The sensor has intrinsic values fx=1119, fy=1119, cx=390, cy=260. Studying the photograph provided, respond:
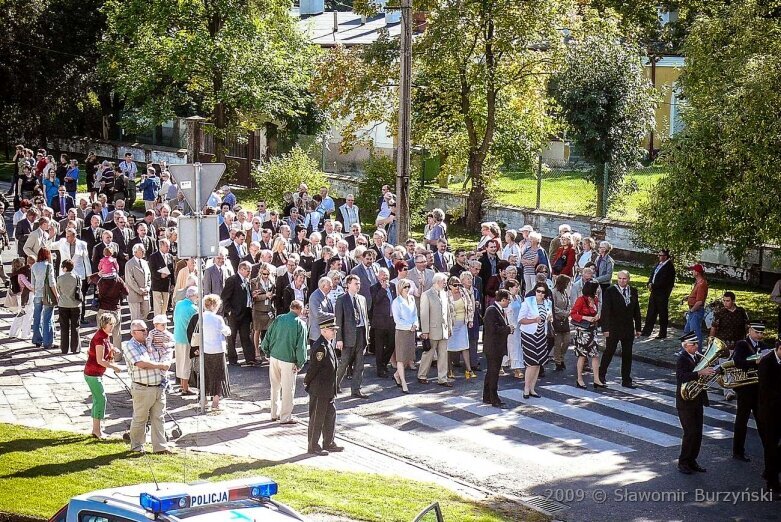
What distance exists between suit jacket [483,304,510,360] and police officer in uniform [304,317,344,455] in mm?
3120

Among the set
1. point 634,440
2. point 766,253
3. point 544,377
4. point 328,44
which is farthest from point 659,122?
point 634,440

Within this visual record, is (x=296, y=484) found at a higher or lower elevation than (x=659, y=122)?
lower

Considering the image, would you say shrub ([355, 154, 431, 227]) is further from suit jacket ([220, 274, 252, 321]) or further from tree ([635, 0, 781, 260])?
suit jacket ([220, 274, 252, 321])

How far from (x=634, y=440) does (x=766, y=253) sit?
12.1 meters

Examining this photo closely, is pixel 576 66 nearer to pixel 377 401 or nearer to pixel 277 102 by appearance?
pixel 277 102

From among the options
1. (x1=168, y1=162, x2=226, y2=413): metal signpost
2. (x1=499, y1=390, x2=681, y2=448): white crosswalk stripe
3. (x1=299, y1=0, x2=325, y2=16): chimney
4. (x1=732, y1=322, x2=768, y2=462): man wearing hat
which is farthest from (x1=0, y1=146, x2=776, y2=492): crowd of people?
(x1=299, y1=0, x2=325, y2=16): chimney

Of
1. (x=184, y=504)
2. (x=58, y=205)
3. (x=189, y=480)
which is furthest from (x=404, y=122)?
(x=184, y=504)

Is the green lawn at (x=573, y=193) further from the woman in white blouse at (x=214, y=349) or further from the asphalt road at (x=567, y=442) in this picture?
the woman in white blouse at (x=214, y=349)

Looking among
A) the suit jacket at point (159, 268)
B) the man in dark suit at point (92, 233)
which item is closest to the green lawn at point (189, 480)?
the suit jacket at point (159, 268)

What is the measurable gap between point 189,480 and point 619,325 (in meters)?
7.70

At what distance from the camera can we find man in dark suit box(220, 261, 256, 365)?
18031 mm

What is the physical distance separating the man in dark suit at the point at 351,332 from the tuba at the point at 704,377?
5079 millimetres

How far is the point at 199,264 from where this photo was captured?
14477 mm

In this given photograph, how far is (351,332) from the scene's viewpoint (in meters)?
16.4
